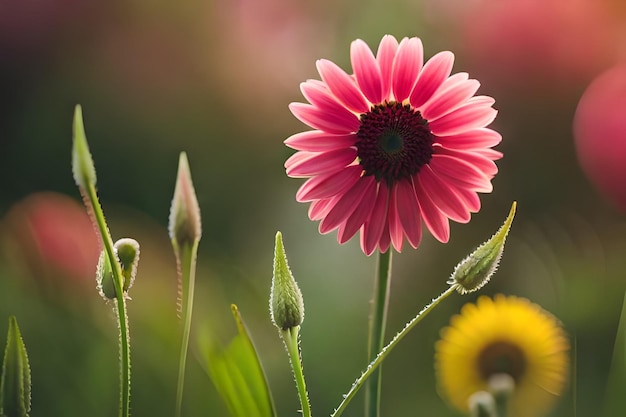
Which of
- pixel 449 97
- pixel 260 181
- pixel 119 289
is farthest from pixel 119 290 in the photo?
pixel 260 181

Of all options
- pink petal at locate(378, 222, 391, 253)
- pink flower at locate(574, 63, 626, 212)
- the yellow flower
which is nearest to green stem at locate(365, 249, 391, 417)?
pink petal at locate(378, 222, 391, 253)

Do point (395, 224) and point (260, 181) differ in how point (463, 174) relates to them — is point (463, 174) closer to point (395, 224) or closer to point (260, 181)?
point (395, 224)

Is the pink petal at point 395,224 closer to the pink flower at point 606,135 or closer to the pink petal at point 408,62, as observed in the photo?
the pink petal at point 408,62

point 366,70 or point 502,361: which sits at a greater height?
point 366,70

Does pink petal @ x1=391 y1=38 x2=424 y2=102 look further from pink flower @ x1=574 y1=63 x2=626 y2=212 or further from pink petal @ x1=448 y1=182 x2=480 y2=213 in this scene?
pink flower @ x1=574 y1=63 x2=626 y2=212

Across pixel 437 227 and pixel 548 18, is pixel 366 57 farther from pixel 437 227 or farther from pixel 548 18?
pixel 548 18

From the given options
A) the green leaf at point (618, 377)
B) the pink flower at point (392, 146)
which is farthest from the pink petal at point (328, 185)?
the green leaf at point (618, 377)

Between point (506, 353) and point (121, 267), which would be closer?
point (121, 267)
